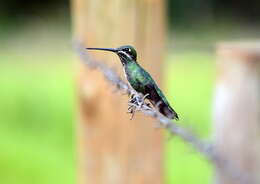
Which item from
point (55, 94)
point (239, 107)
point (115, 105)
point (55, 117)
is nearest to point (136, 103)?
point (239, 107)

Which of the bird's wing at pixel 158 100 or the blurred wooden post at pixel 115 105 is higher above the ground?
the bird's wing at pixel 158 100

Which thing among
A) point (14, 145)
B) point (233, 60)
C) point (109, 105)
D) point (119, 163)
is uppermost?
point (233, 60)

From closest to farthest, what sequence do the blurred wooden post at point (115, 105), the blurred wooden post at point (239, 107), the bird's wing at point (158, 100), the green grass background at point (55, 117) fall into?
1. the bird's wing at point (158, 100)
2. the blurred wooden post at point (239, 107)
3. the blurred wooden post at point (115, 105)
4. the green grass background at point (55, 117)

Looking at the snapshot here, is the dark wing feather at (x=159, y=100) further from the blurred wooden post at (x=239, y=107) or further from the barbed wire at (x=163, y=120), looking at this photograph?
the blurred wooden post at (x=239, y=107)

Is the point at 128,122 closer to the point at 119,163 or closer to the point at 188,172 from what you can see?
the point at 119,163

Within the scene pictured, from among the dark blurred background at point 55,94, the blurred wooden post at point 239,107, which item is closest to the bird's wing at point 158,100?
the dark blurred background at point 55,94

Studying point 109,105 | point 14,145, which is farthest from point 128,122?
point 14,145
